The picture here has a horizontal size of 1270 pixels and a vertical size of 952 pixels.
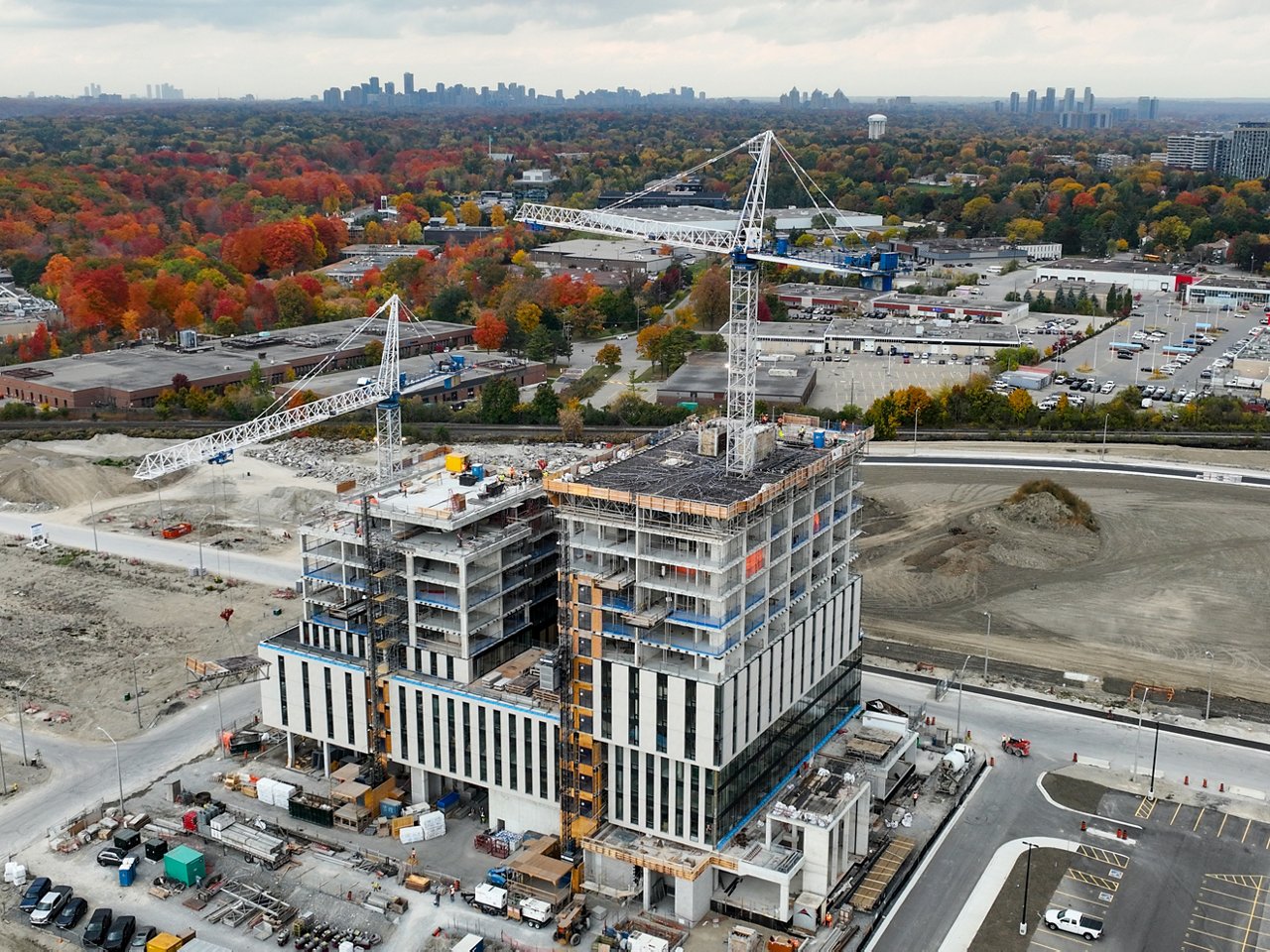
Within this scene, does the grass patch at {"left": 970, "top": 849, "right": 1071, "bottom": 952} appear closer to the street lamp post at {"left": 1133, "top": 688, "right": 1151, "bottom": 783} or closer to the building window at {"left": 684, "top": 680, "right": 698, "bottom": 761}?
the street lamp post at {"left": 1133, "top": 688, "right": 1151, "bottom": 783}

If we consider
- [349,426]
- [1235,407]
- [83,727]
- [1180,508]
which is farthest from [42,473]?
[1235,407]

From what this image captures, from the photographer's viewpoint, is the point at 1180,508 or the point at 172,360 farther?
the point at 172,360

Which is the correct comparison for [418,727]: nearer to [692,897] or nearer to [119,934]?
[119,934]

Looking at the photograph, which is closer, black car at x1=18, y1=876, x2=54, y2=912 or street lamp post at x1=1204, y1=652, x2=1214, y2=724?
black car at x1=18, y1=876, x2=54, y2=912

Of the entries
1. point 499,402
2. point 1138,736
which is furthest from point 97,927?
point 499,402

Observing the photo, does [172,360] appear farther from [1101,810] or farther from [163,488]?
[1101,810]

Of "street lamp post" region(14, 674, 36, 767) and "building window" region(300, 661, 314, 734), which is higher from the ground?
"building window" region(300, 661, 314, 734)

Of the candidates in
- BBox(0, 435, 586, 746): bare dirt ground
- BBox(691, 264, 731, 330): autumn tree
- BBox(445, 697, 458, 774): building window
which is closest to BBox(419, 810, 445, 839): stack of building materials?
BBox(445, 697, 458, 774): building window

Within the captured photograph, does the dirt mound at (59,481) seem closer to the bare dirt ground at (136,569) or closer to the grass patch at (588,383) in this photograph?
the bare dirt ground at (136,569)
